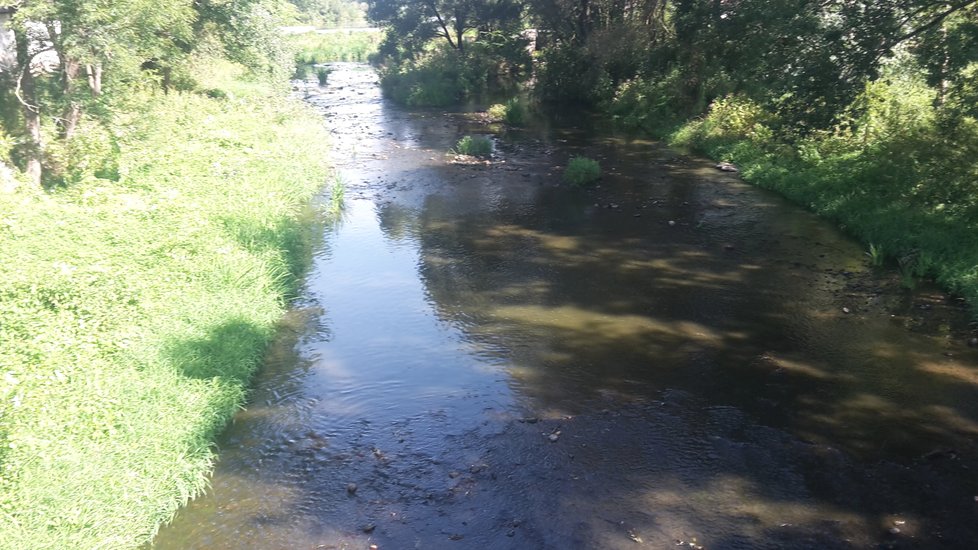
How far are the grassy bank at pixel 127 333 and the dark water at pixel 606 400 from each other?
1.88 feet

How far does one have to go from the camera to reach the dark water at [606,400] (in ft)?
23.2

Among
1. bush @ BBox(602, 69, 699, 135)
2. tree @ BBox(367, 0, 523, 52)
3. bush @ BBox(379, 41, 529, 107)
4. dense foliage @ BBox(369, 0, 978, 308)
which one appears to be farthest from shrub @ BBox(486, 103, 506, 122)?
tree @ BBox(367, 0, 523, 52)

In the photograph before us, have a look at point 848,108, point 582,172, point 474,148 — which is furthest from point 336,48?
point 848,108

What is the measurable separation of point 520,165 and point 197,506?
16.6 metres

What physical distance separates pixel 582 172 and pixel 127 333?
1324 cm

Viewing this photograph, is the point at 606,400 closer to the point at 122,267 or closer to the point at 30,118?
the point at 122,267

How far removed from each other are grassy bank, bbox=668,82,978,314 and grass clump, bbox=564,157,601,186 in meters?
4.05

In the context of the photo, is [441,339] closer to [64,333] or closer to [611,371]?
[611,371]

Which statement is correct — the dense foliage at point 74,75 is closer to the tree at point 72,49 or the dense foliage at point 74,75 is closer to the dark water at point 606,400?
the tree at point 72,49

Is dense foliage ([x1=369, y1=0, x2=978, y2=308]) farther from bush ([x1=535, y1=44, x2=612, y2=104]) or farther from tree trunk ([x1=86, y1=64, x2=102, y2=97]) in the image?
tree trunk ([x1=86, y1=64, x2=102, y2=97])

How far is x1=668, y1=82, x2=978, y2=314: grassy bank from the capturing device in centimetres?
1238

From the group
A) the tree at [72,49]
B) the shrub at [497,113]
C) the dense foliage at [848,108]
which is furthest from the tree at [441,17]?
the tree at [72,49]

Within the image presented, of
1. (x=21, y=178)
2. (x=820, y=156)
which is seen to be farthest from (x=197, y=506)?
(x=820, y=156)

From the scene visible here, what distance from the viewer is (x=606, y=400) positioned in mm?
9211
